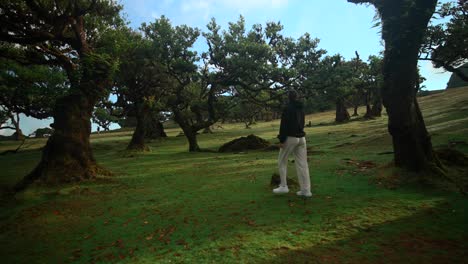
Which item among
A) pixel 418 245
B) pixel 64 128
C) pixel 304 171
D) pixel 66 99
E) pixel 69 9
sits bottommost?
pixel 418 245

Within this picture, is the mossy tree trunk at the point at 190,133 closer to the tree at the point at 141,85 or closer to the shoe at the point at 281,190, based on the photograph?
the tree at the point at 141,85

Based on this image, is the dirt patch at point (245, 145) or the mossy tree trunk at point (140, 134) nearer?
the dirt patch at point (245, 145)

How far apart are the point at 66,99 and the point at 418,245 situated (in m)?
11.4

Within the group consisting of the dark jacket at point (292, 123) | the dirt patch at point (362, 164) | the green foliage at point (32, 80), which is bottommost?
the dirt patch at point (362, 164)

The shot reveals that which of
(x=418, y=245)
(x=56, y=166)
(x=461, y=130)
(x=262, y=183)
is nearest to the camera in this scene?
(x=418, y=245)

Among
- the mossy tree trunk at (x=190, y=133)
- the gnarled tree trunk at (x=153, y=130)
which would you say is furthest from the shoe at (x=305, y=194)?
the gnarled tree trunk at (x=153, y=130)

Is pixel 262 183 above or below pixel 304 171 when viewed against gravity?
below

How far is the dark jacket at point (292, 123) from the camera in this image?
7.33m

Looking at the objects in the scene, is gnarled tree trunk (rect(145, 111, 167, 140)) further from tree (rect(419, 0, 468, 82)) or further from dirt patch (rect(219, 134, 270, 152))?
tree (rect(419, 0, 468, 82))

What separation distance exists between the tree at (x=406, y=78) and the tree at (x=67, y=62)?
893 cm

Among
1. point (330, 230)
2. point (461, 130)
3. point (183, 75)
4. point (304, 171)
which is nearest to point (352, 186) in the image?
point (304, 171)

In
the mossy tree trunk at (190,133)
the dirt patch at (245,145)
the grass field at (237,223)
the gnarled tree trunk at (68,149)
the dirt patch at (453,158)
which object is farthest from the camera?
the mossy tree trunk at (190,133)

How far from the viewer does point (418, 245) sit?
4.51 m

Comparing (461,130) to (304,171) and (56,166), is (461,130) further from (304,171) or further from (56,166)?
(56,166)
